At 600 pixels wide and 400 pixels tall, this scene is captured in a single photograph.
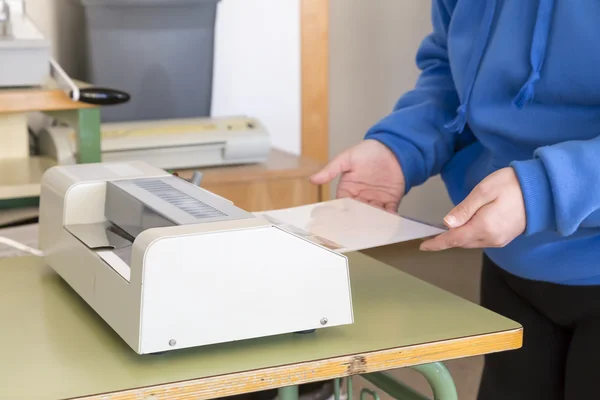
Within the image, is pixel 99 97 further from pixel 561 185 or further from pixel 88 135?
pixel 561 185

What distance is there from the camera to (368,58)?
302 cm

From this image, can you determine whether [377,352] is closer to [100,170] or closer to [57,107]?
[100,170]

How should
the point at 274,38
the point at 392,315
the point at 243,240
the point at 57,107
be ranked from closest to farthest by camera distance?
the point at 243,240 → the point at 392,315 → the point at 57,107 → the point at 274,38

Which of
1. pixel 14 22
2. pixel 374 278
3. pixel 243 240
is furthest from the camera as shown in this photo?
pixel 14 22

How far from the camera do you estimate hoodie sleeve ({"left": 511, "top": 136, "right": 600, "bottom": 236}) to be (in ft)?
2.68

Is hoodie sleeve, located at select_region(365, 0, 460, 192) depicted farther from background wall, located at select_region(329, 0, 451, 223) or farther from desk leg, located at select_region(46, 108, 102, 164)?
background wall, located at select_region(329, 0, 451, 223)

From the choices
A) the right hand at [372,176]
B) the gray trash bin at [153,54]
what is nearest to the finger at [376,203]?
the right hand at [372,176]

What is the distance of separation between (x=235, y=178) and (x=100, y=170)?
995 millimetres

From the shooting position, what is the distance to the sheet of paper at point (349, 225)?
916 mm

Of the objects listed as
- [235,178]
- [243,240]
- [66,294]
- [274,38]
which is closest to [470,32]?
[243,240]

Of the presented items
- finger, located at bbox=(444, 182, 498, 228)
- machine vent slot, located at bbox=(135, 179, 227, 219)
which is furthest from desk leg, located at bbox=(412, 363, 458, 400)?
machine vent slot, located at bbox=(135, 179, 227, 219)

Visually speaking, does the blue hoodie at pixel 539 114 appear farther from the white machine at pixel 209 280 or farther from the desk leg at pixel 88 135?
the desk leg at pixel 88 135

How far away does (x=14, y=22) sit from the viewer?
1.79 m

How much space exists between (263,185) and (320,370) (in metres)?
1.34
